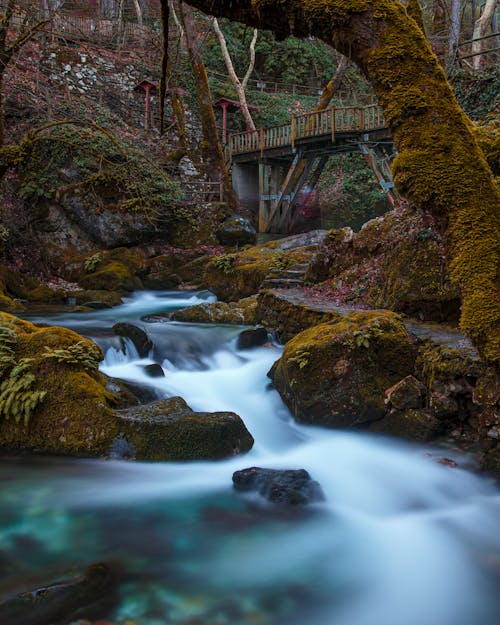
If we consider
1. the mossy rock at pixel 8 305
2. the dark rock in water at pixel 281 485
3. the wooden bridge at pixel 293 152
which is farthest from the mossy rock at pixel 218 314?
the wooden bridge at pixel 293 152

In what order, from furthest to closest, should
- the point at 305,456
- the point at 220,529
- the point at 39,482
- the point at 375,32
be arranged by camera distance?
the point at 305,456
the point at 39,482
the point at 220,529
the point at 375,32

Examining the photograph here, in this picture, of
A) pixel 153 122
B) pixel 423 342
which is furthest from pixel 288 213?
pixel 423 342

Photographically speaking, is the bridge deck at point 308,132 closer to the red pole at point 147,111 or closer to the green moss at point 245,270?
the red pole at point 147,111

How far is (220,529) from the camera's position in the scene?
4.86 meters

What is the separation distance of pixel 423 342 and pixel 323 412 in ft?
5.29

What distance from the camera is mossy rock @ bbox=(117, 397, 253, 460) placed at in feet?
19.6

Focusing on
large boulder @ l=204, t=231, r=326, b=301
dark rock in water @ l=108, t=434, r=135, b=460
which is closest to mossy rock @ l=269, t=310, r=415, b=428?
dark rock in water @ l=108, t=434, r=135, b=460

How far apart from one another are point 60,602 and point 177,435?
263 centimetres

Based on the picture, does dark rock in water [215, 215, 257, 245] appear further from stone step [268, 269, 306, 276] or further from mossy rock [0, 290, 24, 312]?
mossy rock [0, 290, 24, 312]

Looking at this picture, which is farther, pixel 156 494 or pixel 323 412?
pixel 323 412

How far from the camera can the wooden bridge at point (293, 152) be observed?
59.8 ft

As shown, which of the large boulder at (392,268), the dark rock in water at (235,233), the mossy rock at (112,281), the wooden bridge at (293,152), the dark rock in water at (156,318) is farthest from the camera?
the dark rock in water at (235,233)

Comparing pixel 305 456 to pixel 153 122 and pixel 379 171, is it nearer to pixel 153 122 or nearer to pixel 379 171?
pixel 379 171

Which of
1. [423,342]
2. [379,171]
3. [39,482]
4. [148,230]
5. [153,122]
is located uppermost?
[153,122]
